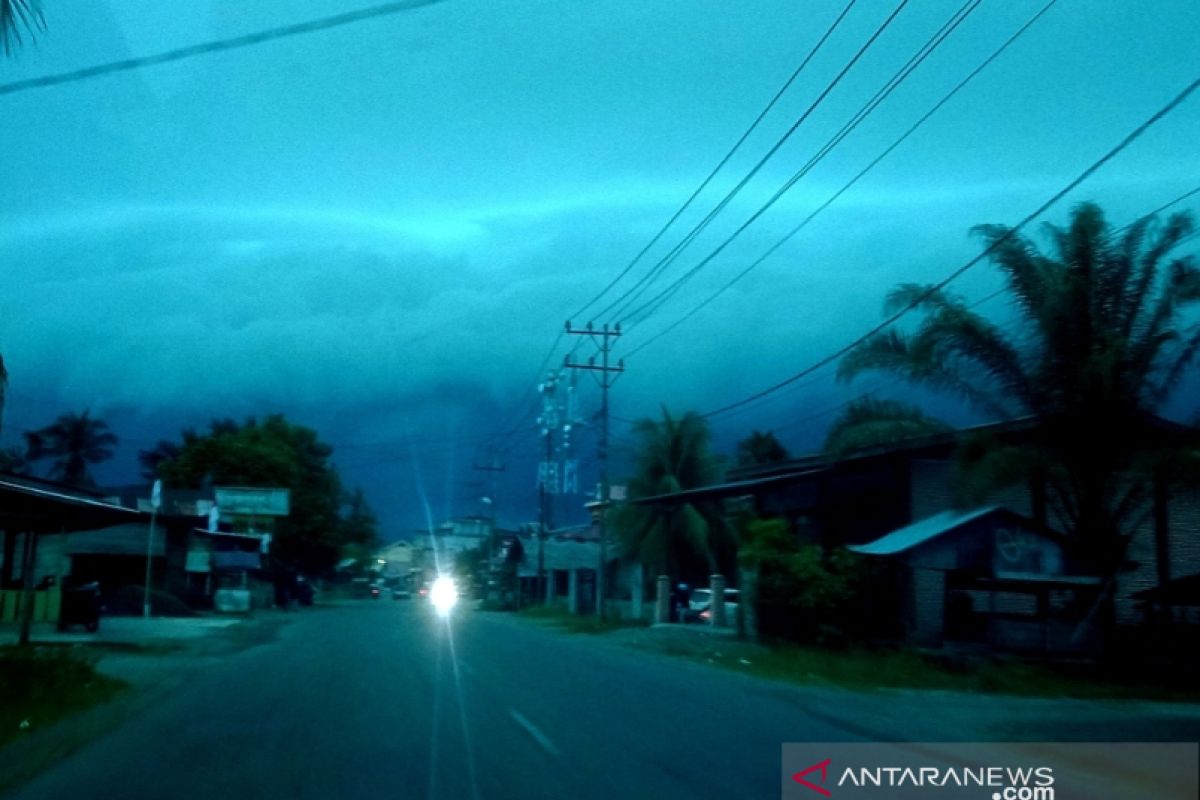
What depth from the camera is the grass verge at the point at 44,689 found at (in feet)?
48.9

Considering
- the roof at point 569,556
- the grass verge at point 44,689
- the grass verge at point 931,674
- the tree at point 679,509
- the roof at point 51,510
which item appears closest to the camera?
the grass verge at point 44,689

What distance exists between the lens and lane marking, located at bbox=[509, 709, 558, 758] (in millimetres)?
12791

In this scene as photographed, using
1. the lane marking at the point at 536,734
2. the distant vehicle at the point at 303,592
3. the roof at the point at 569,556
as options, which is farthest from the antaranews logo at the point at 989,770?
the distant vehicle at the point at 303,592

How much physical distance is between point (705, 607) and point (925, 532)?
2104 centimetres

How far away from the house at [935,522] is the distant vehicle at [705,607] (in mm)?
4907

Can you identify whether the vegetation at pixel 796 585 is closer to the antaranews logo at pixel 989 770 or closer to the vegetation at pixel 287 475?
the antaranews logo at pixel 989 770

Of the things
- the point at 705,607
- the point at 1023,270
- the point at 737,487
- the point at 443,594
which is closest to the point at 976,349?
the point at 1023,270

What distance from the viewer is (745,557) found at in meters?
32.3

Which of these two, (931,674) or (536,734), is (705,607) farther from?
(536,734)

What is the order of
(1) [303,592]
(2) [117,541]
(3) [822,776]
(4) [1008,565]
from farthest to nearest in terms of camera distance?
(1) [303,592] < (2) [117,541] < (4) [1008,565] < (3) [822,776]

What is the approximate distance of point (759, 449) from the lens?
7738 cm

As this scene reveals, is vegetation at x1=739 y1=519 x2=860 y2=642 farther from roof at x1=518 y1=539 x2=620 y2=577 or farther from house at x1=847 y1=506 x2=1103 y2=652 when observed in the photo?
roof at x1=518 y1=539 x2=620 y2=577

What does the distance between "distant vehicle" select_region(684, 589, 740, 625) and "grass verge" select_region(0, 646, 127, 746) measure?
2333 centimetres

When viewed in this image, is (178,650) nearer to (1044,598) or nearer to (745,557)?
(745,557)
